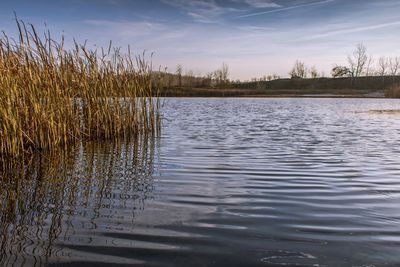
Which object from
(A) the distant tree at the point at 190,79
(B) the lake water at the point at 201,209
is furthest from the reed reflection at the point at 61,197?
(A) the distant tree at the point at 190,79

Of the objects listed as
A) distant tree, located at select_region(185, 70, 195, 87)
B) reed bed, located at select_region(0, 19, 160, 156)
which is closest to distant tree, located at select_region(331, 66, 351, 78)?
distant tree, located at select_region(185, 70, 195, 87)

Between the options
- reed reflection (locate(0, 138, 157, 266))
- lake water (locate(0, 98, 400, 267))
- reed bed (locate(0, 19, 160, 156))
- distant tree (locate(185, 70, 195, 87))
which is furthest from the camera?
distant tree (locate(185, 70, 195, 87))

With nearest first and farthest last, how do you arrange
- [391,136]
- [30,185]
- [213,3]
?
[30,185] < [391,136] < [213,3]

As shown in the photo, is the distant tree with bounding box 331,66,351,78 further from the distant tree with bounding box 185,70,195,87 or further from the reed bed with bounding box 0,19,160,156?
the reed bed with bounding box 0,19,160,156

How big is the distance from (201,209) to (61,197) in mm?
1596

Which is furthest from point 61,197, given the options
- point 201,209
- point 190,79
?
point 190,79

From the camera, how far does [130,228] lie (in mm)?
3309

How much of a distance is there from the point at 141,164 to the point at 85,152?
1795 mm

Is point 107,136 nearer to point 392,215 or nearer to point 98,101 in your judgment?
point 98,101

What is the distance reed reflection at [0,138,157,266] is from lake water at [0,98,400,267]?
1 centimetres

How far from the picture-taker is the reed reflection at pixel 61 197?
9.45 feet

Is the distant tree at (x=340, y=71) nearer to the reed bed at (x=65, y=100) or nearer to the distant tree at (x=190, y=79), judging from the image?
the distant tree at (x=190, y=79)

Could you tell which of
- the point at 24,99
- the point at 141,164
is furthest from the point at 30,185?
the point at 24,99

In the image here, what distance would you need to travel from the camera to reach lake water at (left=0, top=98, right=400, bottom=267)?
9.02 feet
